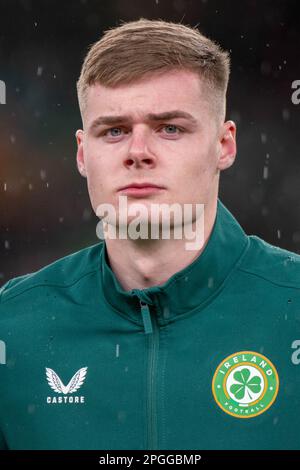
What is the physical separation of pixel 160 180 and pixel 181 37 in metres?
0.52

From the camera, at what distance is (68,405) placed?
285 cm

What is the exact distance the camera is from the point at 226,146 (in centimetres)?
307

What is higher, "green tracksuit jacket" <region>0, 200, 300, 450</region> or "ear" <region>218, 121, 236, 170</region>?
"ear" <region>218, 121, 236, 170</region>

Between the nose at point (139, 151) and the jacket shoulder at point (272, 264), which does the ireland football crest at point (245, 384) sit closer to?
Result: the jacket shoulder at point (272, 264)

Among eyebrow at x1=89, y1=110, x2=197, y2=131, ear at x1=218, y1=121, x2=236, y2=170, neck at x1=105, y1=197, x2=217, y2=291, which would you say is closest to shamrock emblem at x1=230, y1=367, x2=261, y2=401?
neck at x1=105, y1=197, x2=217, y2=291

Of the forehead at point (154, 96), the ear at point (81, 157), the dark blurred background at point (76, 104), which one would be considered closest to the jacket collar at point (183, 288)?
the ear at point (81, 157)

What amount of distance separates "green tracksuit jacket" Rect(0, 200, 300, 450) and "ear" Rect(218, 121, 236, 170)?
0.59 feet

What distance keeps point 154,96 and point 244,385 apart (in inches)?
36.9

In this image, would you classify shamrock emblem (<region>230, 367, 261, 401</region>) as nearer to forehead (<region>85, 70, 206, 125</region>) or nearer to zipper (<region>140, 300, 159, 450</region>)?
zipper (<region>140, 300, 159, 450</region>)

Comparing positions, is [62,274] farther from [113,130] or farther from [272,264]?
[272,264]

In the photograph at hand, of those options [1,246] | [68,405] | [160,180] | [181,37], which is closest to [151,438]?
[68,405]

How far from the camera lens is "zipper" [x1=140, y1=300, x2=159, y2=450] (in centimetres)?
272

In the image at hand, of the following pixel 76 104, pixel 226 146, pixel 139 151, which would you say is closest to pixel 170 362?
pixel 139 151

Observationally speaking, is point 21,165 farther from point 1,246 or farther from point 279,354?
point 279,354
